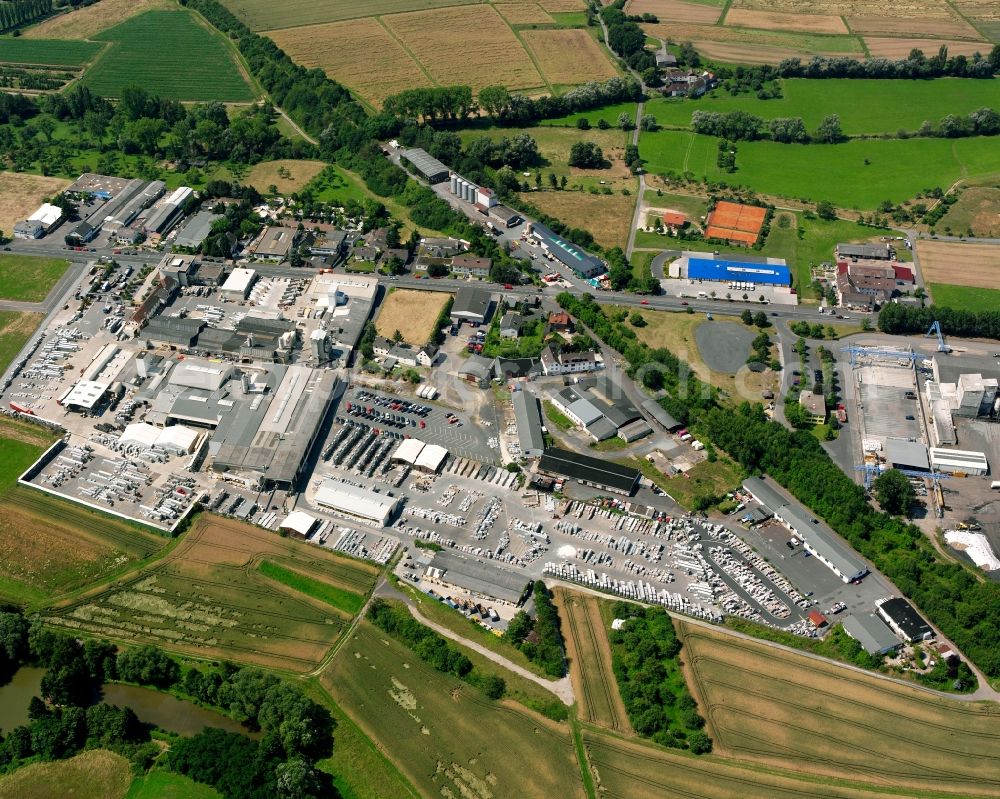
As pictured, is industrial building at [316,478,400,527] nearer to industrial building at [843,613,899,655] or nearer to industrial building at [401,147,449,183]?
industrial building at [843,613,899,655]

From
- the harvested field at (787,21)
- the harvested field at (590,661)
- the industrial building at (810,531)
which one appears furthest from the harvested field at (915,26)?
the harvested field at (590,661)

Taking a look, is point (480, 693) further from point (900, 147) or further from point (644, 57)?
point (644, 57)

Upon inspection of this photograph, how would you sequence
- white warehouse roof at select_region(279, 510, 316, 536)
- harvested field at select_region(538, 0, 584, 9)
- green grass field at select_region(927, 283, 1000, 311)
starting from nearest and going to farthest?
white warehouse roof at select_region(279, 510, 316, 536)
green grass field at select_region(927, 283, 1000, 311)
harvested field at select_region(538, 0, 584, 9)

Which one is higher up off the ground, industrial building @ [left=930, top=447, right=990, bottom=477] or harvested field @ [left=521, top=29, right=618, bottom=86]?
harvested field @ [left=521, top=29, right=618, bottom=86]

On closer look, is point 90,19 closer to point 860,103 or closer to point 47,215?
point 47,215

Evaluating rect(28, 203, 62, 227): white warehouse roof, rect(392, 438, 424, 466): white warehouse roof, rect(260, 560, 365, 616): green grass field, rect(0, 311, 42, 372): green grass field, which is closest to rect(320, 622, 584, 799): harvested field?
rect(260, 560, 365, 616): green grass field

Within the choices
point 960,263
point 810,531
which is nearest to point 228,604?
point 810,531
